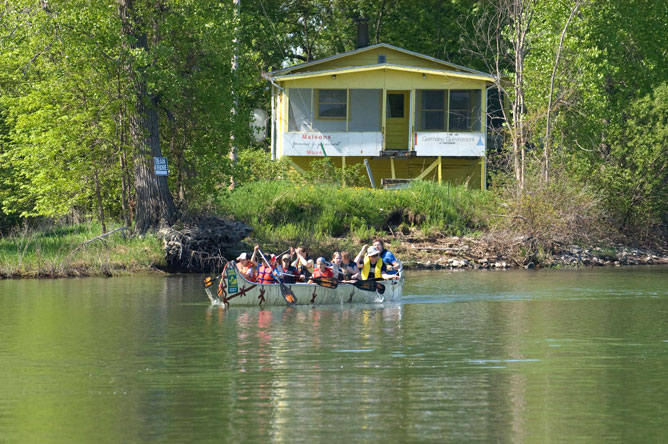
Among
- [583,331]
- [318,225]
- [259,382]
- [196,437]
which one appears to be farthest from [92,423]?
[318,225]

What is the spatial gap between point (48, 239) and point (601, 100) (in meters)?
21.1

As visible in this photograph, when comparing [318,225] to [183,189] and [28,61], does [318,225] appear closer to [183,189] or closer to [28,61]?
[183,189]

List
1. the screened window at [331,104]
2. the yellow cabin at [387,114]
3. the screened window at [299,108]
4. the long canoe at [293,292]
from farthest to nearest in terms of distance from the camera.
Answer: the screened window at [331,104], the screened window at [299,108], the yellow cabin at [387,114], the long canoe at [293,292]

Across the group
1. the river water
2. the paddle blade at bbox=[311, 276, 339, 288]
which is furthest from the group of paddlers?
the river water

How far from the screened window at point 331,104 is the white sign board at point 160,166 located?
1466cm

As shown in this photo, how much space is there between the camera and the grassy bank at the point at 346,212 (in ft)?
119

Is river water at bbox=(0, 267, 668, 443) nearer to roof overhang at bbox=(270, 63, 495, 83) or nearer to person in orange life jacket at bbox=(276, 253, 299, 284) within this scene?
person in orange life jacket at bbox=(276, 253, 299, 284)

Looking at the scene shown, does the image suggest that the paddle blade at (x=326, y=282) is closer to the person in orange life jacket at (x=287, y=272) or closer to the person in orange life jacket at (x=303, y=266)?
the person in orange life jacket at (x=287, y=272)

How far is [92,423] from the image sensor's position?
12914mm

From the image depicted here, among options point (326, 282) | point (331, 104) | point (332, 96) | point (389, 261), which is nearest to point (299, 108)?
point (331, 104)


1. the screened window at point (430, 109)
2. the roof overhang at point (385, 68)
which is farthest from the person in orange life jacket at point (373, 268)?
the screened window at point (430, 109)

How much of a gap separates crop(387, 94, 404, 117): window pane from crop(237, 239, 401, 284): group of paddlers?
70.4 ft

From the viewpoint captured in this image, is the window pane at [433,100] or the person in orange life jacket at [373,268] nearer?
the person in orange life jacket at [373,268]

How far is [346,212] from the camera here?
1519 inches
